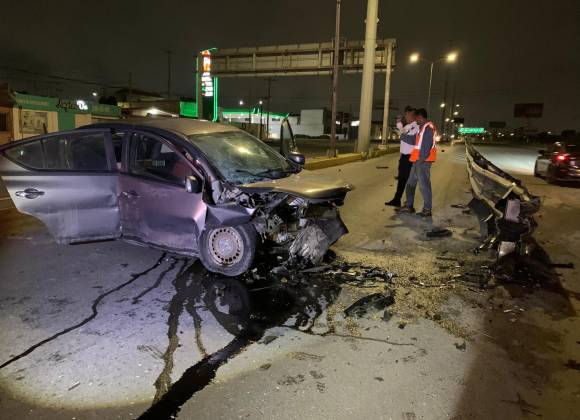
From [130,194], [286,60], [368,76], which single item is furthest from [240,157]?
[286,60]

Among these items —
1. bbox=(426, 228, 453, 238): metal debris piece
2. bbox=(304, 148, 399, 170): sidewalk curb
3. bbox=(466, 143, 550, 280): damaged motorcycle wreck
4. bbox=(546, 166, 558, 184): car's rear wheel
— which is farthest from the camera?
bbox=(304, 148, 399, 170): sidewalk curb

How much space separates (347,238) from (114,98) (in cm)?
7214


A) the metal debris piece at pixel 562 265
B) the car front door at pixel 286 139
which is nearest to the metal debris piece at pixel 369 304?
the metal debris piece at pixel 562 265

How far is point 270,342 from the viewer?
3.29m

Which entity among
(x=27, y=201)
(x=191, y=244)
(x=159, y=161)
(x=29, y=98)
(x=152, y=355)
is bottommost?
(x=152, y=355)

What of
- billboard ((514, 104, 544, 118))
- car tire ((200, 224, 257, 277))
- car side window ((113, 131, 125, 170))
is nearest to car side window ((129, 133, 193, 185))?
car side window ((113, 131, 125, 170))

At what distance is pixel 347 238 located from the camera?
6250mm

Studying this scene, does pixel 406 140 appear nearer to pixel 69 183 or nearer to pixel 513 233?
pixel 513 233

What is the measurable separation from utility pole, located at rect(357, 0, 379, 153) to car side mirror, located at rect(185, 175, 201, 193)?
65.4ft

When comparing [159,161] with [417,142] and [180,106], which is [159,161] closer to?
[417,142]

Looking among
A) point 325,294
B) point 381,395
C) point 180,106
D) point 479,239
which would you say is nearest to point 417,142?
point 479,239

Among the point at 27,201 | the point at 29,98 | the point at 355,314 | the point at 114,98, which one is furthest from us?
the point at 114,98

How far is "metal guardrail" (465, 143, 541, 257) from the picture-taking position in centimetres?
494

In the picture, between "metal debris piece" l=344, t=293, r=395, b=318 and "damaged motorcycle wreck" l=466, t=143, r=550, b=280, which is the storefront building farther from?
"metal debris piece" l=344, t=293, r=395, b=318
